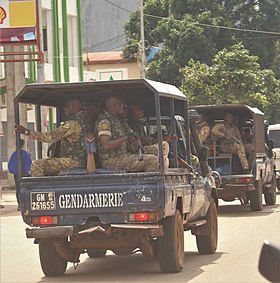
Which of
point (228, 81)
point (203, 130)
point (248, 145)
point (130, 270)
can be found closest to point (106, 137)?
point (130, 270)

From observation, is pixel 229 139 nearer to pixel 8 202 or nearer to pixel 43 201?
pixel 8 202

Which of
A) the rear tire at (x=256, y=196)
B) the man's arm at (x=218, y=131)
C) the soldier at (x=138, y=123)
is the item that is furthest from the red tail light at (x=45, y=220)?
the man's arm at (x=218, y=131)

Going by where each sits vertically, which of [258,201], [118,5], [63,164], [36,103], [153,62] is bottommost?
[258,201]

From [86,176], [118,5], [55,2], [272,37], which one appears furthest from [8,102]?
[118,5]

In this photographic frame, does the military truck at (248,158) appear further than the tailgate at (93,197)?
Yes

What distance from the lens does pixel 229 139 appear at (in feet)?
68.0

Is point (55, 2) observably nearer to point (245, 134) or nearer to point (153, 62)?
point (153, 62)

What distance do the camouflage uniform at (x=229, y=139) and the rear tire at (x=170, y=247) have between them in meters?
10.0

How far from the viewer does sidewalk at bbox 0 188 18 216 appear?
22.9 m

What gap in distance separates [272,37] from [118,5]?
17.7m

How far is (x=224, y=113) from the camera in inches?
834

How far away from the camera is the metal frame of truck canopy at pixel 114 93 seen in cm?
1035

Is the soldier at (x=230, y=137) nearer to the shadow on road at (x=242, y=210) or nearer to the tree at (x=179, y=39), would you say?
the shadow on road at (x=242, y=210)

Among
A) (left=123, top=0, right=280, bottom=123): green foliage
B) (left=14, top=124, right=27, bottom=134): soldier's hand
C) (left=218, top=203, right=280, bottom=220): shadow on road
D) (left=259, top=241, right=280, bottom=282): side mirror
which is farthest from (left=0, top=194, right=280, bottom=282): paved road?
(left=123, top=0, right=280, bottom=123): green foliage
